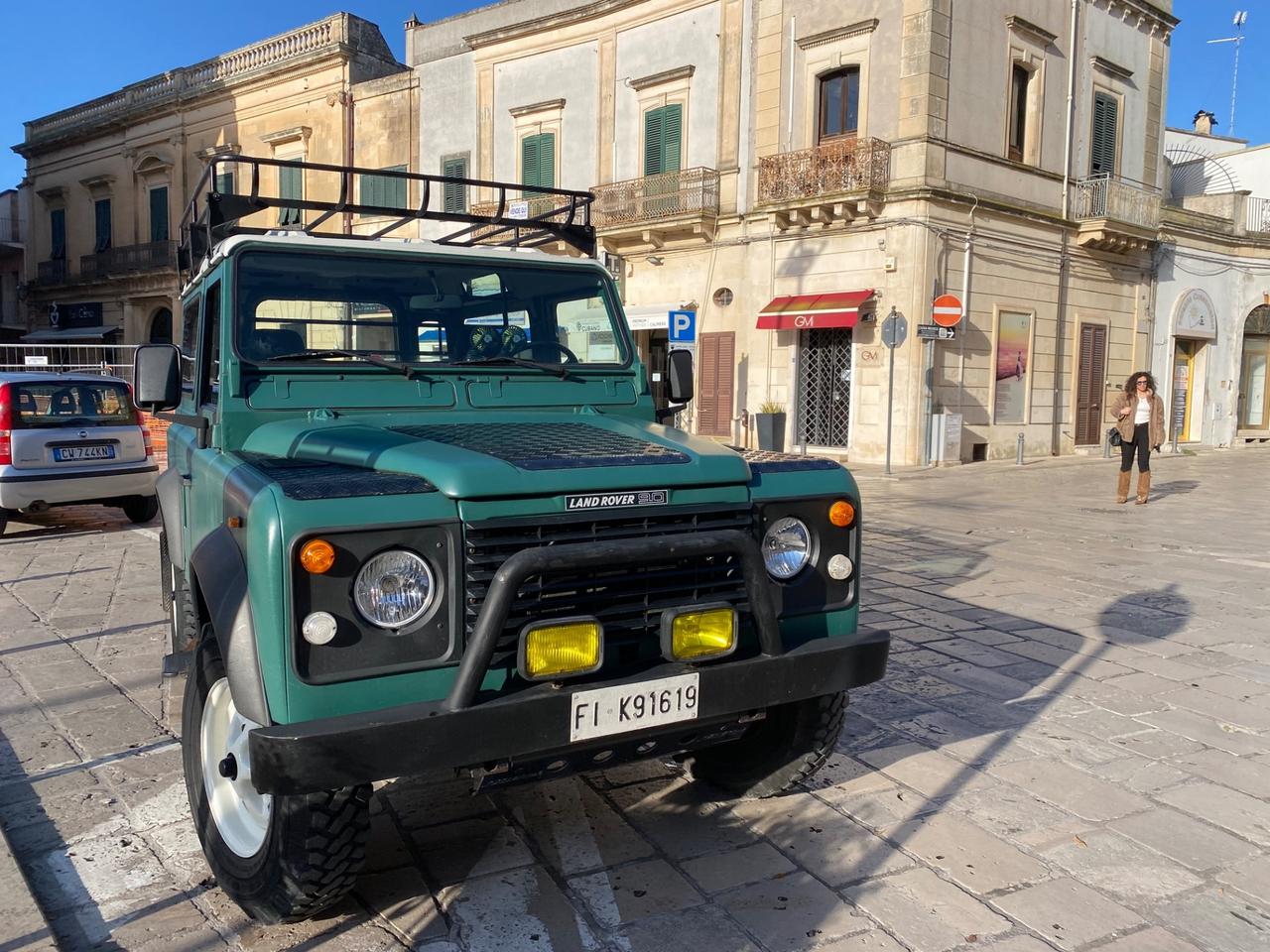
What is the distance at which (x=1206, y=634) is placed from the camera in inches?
257

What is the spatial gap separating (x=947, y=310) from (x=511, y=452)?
1601 centimetres

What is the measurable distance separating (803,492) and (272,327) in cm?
212

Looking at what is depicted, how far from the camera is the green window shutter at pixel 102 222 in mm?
34469

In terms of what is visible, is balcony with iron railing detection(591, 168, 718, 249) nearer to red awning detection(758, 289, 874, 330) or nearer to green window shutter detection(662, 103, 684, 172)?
green window shutter detection(662, 103, 684, 172)

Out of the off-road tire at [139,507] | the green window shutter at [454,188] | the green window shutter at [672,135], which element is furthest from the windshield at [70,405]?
the green window shutter at [672,135]

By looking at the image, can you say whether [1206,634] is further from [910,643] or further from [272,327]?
[272,327]

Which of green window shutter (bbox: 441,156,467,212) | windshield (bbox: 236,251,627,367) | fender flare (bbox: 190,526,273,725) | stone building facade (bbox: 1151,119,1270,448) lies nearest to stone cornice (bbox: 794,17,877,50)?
green window shutter (bbox: 441,156,467,212)

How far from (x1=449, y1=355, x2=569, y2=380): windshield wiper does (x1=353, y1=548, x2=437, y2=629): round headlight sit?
155 centimetres

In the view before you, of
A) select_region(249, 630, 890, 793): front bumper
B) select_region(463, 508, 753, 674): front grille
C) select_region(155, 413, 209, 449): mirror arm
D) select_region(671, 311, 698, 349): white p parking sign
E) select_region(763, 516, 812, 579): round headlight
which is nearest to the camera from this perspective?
select_region(249, 630, 890, 793): front bumper

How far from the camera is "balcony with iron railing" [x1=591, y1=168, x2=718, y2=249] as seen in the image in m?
21.2

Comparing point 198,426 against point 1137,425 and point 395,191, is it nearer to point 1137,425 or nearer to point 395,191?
point 1137,425

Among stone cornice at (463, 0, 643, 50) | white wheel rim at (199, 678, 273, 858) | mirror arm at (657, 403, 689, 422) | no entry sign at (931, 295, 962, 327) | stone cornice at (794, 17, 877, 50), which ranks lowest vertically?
white wheel rim at (199, 678, 273, 858)

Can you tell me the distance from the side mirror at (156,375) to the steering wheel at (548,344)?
4.71ft

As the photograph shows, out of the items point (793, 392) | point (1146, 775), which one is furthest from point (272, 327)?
point (793, 392)
